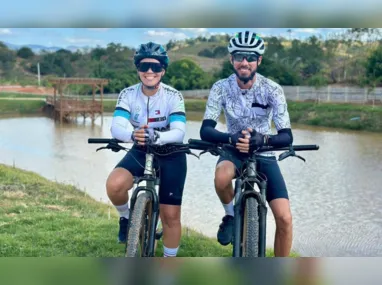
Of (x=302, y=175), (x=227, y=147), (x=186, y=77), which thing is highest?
(x=186, y=77)

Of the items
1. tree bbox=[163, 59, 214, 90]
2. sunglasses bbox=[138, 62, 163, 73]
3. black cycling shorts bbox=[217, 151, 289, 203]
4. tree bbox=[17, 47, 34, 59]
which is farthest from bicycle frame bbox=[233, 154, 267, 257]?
tree bbox=[17, 47, 34, 59]

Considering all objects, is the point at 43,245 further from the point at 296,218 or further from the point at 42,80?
the point at 296,218

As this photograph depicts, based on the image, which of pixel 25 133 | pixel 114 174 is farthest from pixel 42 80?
pixel 114 174

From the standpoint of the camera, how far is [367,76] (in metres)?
4.62

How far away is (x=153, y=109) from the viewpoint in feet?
12.4

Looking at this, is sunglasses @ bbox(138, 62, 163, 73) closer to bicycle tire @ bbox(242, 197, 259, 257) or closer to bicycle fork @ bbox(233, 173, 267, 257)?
bicycle fork @ bbox(233, 173, 267, 257)

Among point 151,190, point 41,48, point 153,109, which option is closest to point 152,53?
point 153,109

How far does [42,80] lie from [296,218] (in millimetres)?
2049

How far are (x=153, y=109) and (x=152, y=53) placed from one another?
34cm

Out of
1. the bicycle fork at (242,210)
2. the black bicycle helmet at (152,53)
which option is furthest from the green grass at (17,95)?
the bicycle fork at (242,210)

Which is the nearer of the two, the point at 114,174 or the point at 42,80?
the point at 114,174

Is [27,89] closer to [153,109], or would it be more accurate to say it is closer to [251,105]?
[153,109]

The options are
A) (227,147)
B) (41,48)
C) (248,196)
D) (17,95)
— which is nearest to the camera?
(248,196)

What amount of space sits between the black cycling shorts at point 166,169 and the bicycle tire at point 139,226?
232 millimetres
